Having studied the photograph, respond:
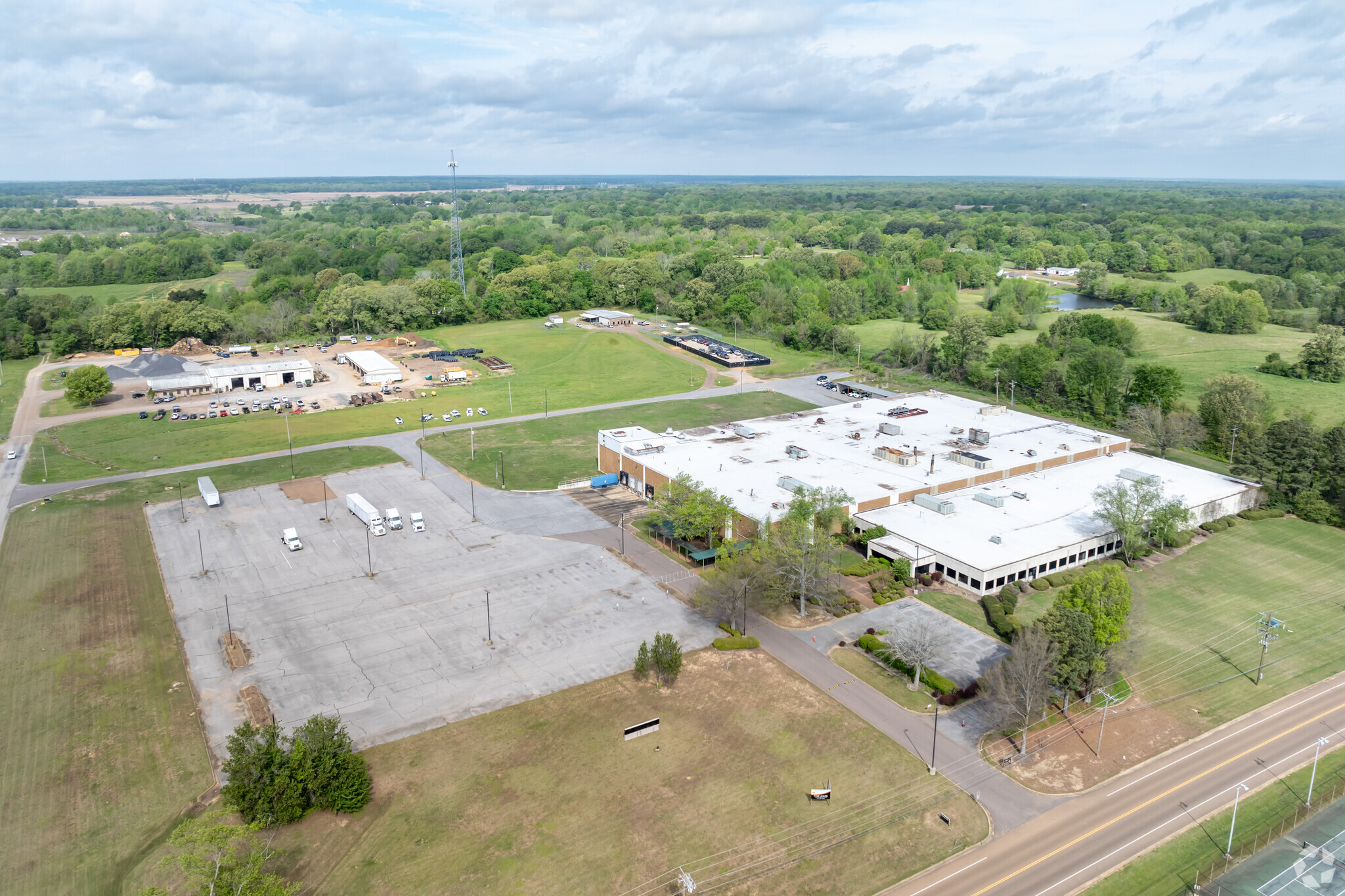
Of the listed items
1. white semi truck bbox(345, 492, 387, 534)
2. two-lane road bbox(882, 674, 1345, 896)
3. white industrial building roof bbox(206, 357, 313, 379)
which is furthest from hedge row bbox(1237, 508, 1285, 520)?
white industrial building roof bbox(206, 357, 313, 379)

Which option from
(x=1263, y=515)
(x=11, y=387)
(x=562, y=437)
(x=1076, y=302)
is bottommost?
(x=11, y=387)

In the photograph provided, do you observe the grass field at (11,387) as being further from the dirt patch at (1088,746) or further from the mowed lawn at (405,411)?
the dirt patch at (1088,746)

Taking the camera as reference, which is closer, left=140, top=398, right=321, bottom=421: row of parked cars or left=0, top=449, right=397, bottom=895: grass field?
left=0, top=449, right=397, bottom=895: grass field

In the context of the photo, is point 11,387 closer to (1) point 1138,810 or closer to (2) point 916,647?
(2) point 916,647

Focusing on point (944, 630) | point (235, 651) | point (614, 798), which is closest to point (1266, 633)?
point (944, 630)

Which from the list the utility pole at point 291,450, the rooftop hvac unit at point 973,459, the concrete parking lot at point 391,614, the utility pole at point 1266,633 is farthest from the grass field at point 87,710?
the rooftop hvac unit at point 973,459

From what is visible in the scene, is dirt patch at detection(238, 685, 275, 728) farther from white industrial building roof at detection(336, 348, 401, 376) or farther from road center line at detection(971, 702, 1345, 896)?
white industrial building roof at detection(336, 348, 401, 376)
